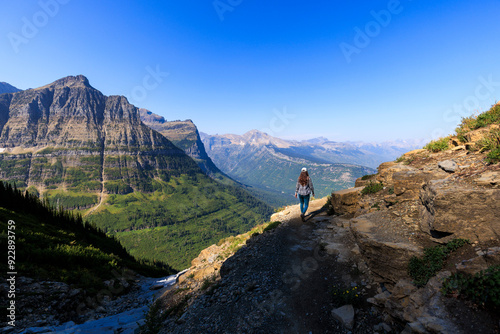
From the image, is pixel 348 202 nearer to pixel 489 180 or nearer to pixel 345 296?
pixel 489 180

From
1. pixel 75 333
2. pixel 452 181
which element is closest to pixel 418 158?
pixel 452 181

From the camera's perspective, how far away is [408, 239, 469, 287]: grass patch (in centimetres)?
648

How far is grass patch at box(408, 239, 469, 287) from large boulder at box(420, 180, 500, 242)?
13.6 inches

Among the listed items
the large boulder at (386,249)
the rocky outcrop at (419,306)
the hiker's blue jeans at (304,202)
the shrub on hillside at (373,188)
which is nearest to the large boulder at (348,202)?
the shrub on hillside at (373,188)

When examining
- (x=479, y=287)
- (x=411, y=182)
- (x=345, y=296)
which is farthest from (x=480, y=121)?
(x=345, y=296)

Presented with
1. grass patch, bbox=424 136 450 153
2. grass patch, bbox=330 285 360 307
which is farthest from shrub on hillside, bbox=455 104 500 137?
grass patch, bbox=330 285 360 307

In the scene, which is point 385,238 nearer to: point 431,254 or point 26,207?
point 431,254

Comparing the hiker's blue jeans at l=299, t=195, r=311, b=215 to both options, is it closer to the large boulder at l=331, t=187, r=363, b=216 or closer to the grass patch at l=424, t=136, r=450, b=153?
the large boulder at l=331, t=187, r=363, b=216

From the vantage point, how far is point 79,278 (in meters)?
14.7

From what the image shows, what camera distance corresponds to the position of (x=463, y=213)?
22.5 ft

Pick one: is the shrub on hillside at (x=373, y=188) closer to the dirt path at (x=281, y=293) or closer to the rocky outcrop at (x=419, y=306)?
the dirt path at (x=281, y=293)

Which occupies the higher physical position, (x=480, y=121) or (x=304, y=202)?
(x=480, y=121)

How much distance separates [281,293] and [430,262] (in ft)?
19.7

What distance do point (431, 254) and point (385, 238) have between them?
177cm
